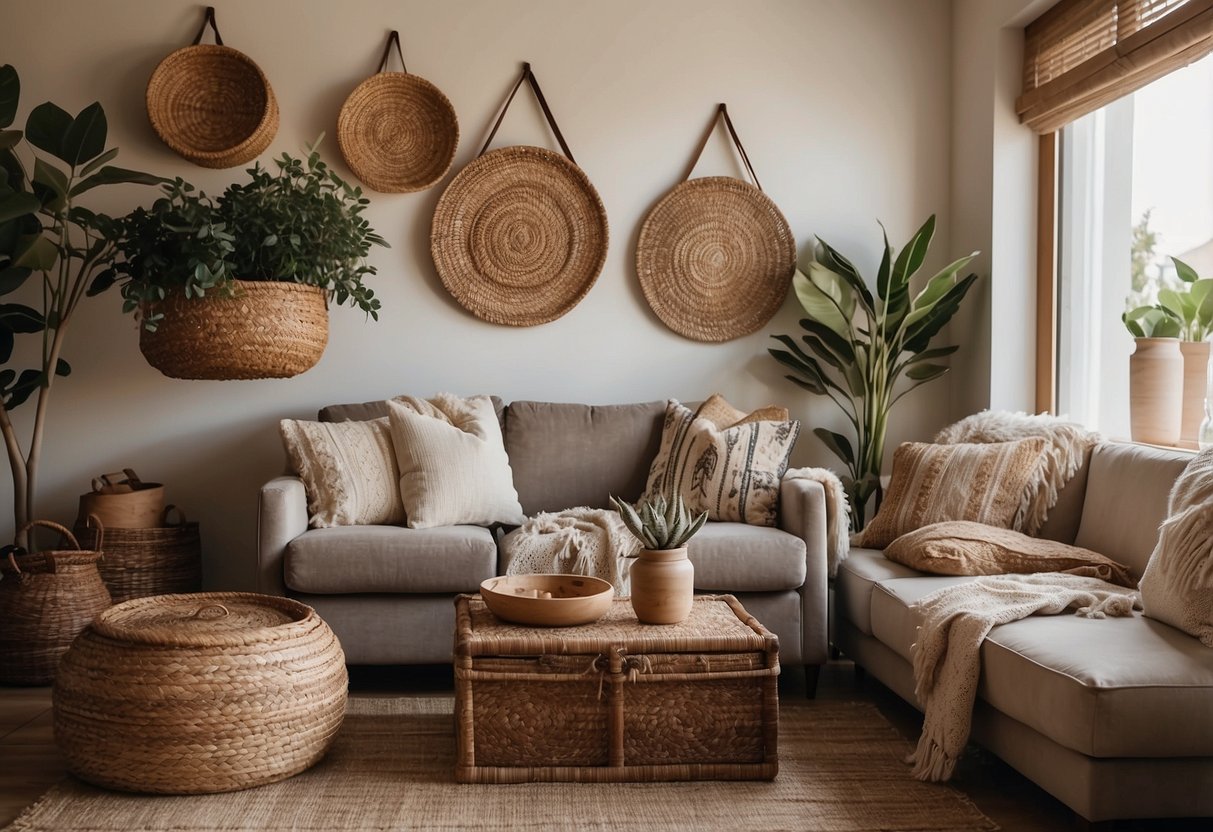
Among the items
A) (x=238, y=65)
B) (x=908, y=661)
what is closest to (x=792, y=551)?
(x=908, y=661)

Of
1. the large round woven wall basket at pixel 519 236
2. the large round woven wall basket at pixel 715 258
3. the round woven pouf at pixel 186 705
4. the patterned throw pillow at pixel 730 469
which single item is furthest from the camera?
the large round woven wall basket at pixel 715 258

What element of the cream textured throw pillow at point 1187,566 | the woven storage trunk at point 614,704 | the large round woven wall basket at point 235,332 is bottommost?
the woven storage trunk at point 614,704

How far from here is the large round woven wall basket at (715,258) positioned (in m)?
4.17

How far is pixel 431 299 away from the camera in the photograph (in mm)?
4094

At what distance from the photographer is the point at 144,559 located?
3623 mm

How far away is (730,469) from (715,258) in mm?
1058

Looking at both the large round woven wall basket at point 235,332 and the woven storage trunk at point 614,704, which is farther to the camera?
the large round woven wall basket at point 235,332

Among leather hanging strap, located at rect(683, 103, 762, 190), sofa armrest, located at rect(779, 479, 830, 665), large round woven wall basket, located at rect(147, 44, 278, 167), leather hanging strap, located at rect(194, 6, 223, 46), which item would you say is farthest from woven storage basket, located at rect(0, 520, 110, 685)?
leather hanging strap, located at rect(683, 103, 762, 190)

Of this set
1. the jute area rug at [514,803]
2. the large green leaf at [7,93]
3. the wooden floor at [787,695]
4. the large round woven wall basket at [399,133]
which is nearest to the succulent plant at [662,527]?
the jute area rug at [514,803]

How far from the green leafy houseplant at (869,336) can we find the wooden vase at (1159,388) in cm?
79

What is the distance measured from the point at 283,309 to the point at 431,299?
75 cm

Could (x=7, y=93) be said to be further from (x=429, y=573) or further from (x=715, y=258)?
(x=715, y=258)

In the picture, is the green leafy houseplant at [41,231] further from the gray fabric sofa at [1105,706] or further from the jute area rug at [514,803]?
the gray fabric sofa at [1105,706]

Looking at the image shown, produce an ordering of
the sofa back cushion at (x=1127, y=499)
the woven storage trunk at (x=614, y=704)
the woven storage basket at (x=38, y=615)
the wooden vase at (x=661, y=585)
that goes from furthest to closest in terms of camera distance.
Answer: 1. the woven storage basket at (x=38, y=615)
2. the sofa back cushion at (x=1127, y=499)
3. the wooden vase at (x=661, y=585)
4. the woven storage trunk at (x=614, y=704)
